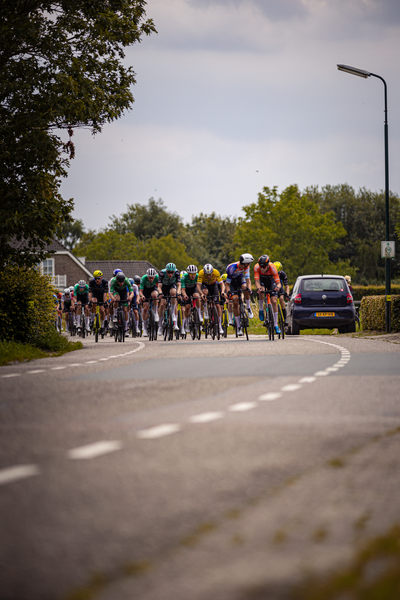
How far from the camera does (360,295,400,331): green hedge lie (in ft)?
79.0

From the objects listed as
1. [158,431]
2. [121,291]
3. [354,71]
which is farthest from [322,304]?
[158,431]

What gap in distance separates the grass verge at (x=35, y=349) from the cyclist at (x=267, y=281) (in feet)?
15.0

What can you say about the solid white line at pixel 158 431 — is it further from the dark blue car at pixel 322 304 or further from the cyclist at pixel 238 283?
the dark blue car at pixel 322 304

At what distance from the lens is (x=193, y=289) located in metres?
23.2

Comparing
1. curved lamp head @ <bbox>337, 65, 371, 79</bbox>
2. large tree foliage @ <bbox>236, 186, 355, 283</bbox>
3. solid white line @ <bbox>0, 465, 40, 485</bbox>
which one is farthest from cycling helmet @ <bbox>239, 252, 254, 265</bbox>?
large tree foliage @ <bbox>236, 186, 355, 283</bbox>

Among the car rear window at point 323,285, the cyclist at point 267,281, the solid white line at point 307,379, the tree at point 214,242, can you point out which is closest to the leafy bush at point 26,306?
the cyclist at point 267,281

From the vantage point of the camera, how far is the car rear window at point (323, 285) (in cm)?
2511

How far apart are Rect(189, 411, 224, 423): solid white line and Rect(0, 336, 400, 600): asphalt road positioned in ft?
0.09

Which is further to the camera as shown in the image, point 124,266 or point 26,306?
point 124,266

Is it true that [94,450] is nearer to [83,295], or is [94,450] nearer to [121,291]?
[121,291]

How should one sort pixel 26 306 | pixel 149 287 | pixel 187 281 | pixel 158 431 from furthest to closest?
pixel 149 287
pixel 187 281
pixel 26 306
pixel 158 431

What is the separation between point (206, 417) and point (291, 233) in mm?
74100

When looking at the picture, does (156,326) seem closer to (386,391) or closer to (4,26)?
(4,26)

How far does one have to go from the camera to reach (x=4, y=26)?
59.0 ft
